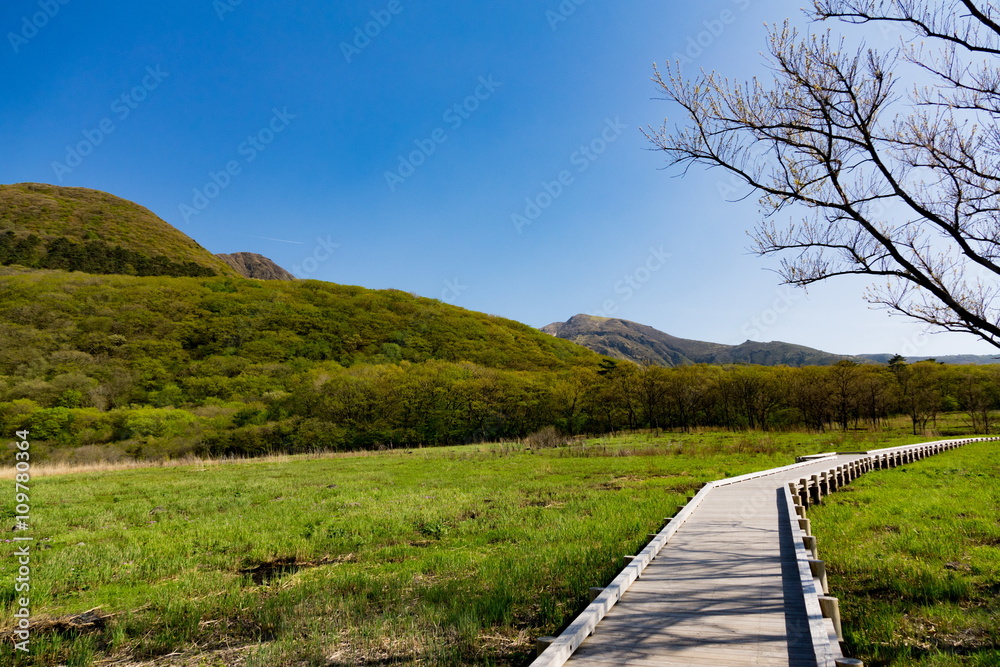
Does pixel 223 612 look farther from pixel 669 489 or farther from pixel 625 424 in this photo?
pixel 625 424

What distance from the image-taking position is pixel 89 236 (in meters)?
102

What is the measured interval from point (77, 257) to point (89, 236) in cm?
1303

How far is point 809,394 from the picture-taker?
179 ft

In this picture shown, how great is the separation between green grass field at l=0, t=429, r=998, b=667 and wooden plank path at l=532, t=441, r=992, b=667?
85 cm

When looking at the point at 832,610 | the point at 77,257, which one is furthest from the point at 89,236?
the point at 832,610

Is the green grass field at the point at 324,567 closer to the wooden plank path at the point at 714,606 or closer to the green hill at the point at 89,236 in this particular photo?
the wooden plank path at the point at 714,606

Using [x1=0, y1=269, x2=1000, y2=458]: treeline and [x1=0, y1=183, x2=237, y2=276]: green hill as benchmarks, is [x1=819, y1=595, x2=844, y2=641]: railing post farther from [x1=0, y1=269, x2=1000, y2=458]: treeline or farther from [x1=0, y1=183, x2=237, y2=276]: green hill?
[x1=0, y1=183, x2=237, y2=276]: green hill

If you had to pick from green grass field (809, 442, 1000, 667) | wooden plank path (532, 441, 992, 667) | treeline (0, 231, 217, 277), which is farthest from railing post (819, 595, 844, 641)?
treeline (0, 231, 217, 277)

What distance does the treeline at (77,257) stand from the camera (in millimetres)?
88938

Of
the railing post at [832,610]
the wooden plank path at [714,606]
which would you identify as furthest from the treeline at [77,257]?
the railing post at [832,610]

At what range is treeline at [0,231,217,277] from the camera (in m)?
88.9

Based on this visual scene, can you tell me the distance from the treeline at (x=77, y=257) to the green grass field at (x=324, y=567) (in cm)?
9415

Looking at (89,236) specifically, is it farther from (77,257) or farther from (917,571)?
(917,571)

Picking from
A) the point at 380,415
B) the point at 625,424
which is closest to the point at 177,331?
the point at 380,415
